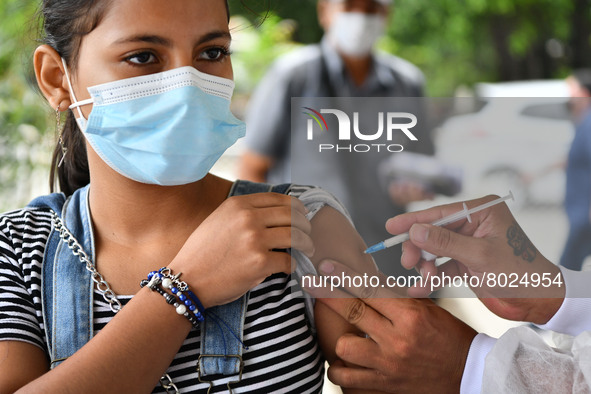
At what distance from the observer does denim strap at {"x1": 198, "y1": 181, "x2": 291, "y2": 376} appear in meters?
1.20

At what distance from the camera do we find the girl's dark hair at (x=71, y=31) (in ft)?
4.08

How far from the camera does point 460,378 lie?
1.27 metres

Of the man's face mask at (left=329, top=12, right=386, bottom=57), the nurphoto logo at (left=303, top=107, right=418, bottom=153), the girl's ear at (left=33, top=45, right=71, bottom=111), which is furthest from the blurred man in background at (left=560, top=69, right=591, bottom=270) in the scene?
the man's face mask at (left=329, top=12, right=386, bottom=57)

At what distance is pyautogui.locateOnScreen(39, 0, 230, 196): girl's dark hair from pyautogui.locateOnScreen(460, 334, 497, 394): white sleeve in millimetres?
860

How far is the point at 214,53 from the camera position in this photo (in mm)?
1297

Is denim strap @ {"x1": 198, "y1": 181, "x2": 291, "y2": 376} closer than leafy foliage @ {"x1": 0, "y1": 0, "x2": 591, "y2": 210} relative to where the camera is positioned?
Yes

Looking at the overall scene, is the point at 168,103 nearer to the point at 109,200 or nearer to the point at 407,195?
the point at 109,200

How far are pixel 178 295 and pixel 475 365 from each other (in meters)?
0.58

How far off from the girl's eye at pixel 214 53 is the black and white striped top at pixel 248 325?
1.51ft

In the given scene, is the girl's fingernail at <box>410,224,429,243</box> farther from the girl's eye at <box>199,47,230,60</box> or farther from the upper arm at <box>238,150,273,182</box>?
the upper arm at <box>238,150,273,182</box>

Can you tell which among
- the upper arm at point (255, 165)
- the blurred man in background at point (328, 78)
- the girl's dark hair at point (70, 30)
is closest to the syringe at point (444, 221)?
the girl's dark hair at point (70, 30)

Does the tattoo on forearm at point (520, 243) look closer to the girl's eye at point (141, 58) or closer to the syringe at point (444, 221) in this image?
the syringe at point (444, 221)

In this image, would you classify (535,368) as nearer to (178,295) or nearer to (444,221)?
(444,221)

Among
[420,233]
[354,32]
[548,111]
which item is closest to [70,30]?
[420,233]
